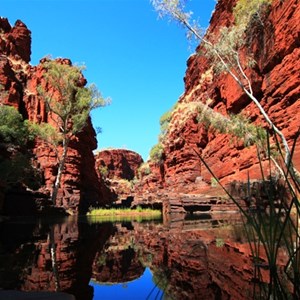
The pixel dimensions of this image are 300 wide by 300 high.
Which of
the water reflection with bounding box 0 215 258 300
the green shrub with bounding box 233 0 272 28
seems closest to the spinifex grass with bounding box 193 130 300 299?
the water reflection with bounding box 0 215 258 300

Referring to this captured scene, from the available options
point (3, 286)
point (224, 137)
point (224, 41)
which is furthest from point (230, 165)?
point (3, 286)

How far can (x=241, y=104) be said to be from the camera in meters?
27.9

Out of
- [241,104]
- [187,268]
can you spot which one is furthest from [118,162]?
[187,268]

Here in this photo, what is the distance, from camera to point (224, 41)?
550 inches

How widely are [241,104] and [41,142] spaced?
21.1 m

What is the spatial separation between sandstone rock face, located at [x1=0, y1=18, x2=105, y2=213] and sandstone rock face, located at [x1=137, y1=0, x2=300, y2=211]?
7.55 metres

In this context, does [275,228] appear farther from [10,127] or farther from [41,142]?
[41,142]

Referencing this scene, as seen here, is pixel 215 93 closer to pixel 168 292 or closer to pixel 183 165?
pixel 183 165

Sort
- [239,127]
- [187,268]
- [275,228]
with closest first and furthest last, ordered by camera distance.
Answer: [275,228], [187,268], [239,127]

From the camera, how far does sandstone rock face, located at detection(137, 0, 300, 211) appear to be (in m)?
20.6

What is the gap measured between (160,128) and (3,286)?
4879 centimetres

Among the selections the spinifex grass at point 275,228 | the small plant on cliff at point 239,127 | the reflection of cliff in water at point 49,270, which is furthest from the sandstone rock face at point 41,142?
the spinifex grass at point 275,228

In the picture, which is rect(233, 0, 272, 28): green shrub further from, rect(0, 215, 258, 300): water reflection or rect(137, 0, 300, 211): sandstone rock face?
rect(0, 215, 258, 300): water reflection

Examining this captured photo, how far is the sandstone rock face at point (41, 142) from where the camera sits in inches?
1235
